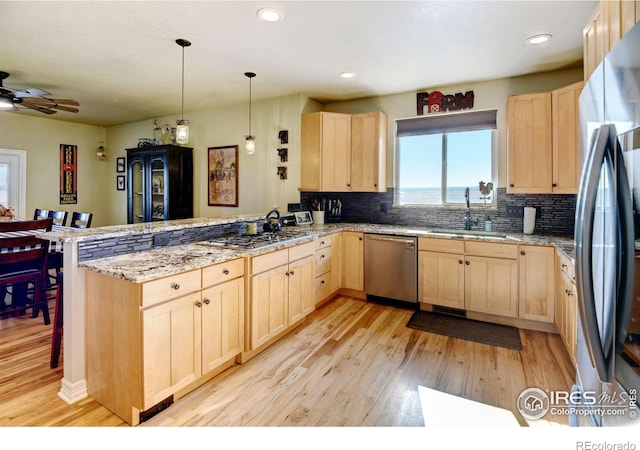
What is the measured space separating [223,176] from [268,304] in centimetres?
287

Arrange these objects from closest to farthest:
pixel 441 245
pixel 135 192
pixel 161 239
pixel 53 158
→ pixel 161 239, pixel 441 245, pixel 135 192, pixel 53 158

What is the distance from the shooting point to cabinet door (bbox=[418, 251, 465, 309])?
3.43m

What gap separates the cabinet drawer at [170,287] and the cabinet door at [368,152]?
2.68 m

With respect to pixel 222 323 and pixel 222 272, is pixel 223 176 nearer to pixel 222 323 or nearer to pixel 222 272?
pixel 222 272

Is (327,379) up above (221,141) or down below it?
below

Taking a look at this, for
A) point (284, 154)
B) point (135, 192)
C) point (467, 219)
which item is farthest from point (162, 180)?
point (467, 219)

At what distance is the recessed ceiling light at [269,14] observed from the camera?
7.62 feet

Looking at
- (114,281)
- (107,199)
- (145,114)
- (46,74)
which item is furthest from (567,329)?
(107,199)

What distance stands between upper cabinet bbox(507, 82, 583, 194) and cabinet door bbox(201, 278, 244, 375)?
2903 millimetres

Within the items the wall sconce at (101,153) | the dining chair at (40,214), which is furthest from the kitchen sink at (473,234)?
the wall sconce at (101,153)

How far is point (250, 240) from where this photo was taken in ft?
9.39

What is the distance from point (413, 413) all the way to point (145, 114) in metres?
5.71

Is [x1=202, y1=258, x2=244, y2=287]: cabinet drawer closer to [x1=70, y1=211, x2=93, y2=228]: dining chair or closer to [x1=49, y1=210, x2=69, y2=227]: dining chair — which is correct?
[x1=70, y1=211, x2=93, y2=228]: dining chair

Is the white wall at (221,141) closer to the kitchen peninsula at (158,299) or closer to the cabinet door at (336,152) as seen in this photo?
the cabinet door at (336,152)
